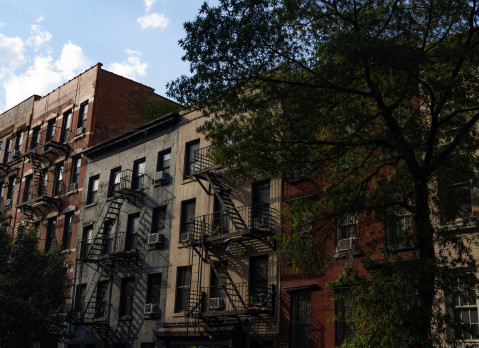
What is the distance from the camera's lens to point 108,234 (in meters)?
31.9

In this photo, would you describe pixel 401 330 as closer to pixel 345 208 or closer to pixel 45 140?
pixel 345 208

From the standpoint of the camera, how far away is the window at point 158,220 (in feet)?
95.9

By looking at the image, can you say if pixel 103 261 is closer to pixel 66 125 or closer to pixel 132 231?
pixel 132 231

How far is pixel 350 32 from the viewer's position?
1340 cm

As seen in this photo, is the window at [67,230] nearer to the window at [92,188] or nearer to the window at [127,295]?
the window at [92,188]

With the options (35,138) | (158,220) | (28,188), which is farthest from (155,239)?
(35,138)

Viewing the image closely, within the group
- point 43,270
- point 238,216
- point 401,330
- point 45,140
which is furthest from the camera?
point 45,140

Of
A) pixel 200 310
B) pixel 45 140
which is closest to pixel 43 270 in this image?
pixel 200 310

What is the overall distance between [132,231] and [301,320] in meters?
12.3

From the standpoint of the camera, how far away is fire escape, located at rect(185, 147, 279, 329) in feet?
74.8

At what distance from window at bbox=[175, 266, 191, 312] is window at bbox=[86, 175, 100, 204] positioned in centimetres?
947

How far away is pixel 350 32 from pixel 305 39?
7.88 ft

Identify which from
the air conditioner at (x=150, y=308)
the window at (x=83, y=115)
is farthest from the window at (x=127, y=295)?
the window at (x=83, y=115)

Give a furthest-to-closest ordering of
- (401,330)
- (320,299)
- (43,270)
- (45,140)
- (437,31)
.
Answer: (45,140)
(43,270)
(320,299)
(437,31)
(401,330)
